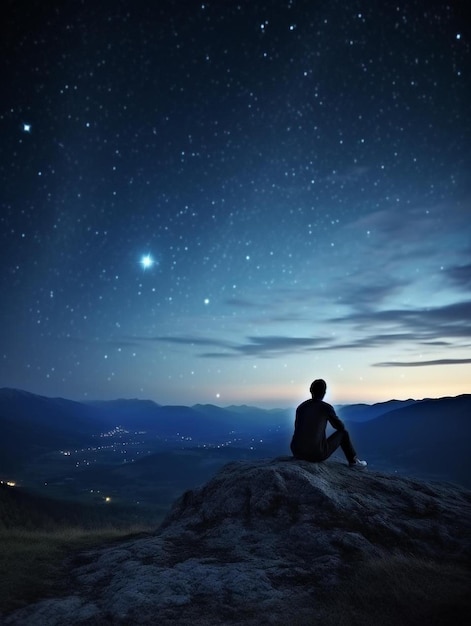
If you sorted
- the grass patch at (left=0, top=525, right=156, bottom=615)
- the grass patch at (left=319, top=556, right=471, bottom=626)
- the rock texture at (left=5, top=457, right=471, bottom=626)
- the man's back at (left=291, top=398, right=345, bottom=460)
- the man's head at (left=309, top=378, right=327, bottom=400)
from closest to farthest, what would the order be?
the grass patch at (left=319, top=556, right=471, bottom=626) → the rock texture at (left=5, top=457, right=471, bottom=626) → the grass patch at (left=0, top=525, right=156, bottom=615) → the man's back at (left=291, top=398, right=345, bottom=460) → the man's head at (left=309, top=378, right=327, bottom=400)

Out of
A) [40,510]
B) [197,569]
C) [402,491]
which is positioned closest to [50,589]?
[197,569]

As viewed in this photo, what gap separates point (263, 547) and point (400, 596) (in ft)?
11.2

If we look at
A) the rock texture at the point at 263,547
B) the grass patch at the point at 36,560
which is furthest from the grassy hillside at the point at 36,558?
the rock texture at the point at 263,547

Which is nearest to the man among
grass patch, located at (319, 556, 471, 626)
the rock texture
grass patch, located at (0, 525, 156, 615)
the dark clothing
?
the dark clothing

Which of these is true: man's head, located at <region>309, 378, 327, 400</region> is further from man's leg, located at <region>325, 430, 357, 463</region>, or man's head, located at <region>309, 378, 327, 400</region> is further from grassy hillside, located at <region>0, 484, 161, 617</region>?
grassy hillside, located at <region>0, 484, 161, 617</region>

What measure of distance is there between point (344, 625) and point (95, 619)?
13.7 feet

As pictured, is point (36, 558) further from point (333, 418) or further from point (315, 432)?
point (333, 418)

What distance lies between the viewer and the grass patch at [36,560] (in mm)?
8250

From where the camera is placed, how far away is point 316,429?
1159cm

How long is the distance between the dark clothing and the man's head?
18cm

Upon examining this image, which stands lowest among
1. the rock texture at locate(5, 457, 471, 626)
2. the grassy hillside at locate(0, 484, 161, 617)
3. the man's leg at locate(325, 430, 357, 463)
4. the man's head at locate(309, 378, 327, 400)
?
the grassy hillside at locate(0, 484, 161, 617)

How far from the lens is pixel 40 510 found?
462 ft

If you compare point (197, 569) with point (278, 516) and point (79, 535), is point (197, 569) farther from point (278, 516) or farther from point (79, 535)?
point (79, 535)

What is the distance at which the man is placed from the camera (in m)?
11.5
